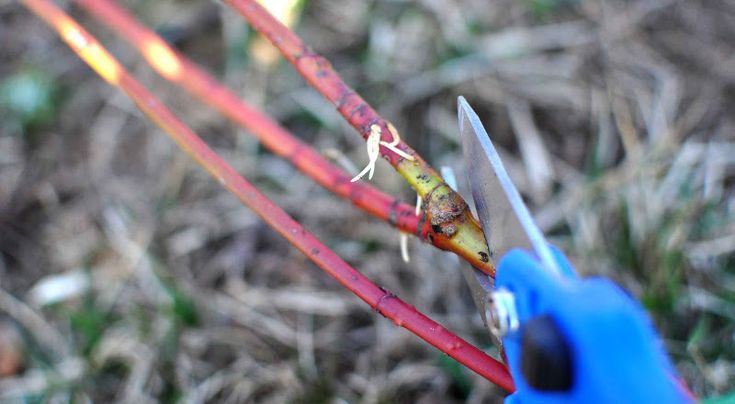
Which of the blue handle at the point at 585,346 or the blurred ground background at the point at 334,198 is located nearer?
the blue handle at the point at 585,346

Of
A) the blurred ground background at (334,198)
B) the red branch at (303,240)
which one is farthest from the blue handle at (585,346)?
the blurred ground background at (334,198)

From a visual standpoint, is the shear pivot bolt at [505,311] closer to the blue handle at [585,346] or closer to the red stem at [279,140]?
the blue handle at [585,346]

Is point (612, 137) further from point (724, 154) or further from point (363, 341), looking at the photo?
point (363, 341)

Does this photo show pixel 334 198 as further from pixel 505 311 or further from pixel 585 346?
pixel 585 346

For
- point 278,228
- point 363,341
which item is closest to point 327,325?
point 363,341

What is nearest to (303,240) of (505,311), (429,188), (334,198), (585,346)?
(429,188)

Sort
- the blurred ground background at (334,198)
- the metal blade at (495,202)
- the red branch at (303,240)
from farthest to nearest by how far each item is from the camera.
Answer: the blurred ground background at (334,198)
the red branch at (303,240)
the metal blade at (495,202)
